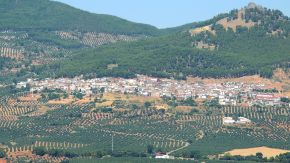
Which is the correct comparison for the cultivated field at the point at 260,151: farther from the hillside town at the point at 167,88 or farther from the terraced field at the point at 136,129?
the hillside town at the point at 167,88

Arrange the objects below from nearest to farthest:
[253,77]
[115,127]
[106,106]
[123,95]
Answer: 1. [115,127]
2. [106,106]
3. [123,95]
4. [253,77]

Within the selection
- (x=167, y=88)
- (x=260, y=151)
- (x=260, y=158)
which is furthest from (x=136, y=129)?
(x=167, y=88)

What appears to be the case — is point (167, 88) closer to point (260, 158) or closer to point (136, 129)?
point (136, 129)

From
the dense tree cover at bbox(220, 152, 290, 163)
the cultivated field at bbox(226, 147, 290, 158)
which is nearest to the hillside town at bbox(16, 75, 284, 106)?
the cultivated field at bbox(226, 147, 290, 158)

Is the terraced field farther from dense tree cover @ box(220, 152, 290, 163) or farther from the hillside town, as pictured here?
the hillside town

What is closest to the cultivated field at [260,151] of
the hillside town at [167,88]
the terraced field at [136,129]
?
the terraced field at [136,129]

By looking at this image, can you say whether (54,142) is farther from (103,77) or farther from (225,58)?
(225,58)

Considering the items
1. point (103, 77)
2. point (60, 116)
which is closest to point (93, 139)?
point (60, 116)
